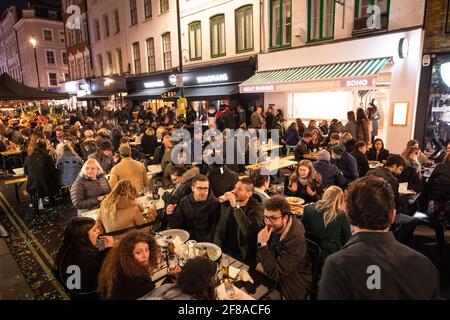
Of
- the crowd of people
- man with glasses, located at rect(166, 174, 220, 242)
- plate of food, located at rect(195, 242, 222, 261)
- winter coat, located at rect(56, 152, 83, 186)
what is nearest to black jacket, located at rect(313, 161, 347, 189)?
the crowd of people

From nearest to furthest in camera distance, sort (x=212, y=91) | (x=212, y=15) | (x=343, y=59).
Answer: (x=343, y=59), (x=212, y=15), (x=212, y=91)

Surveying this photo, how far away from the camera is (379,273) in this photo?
176 cm

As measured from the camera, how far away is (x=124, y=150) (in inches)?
256

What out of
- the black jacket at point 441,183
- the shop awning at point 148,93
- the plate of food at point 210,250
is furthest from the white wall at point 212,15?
the plate of food at point 210,250

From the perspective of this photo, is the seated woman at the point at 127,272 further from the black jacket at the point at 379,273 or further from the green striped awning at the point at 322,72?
the green striped awning at the point at 322,72

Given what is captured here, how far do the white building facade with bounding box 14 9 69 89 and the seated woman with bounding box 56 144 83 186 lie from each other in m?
43.2

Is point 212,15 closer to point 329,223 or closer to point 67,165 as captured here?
point 67,165

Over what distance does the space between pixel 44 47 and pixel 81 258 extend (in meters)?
52.8

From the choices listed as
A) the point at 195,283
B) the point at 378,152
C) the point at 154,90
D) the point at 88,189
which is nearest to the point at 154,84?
the point at 154,90

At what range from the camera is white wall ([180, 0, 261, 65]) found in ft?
48.6

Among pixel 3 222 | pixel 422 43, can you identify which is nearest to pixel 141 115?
pixel 3 222
